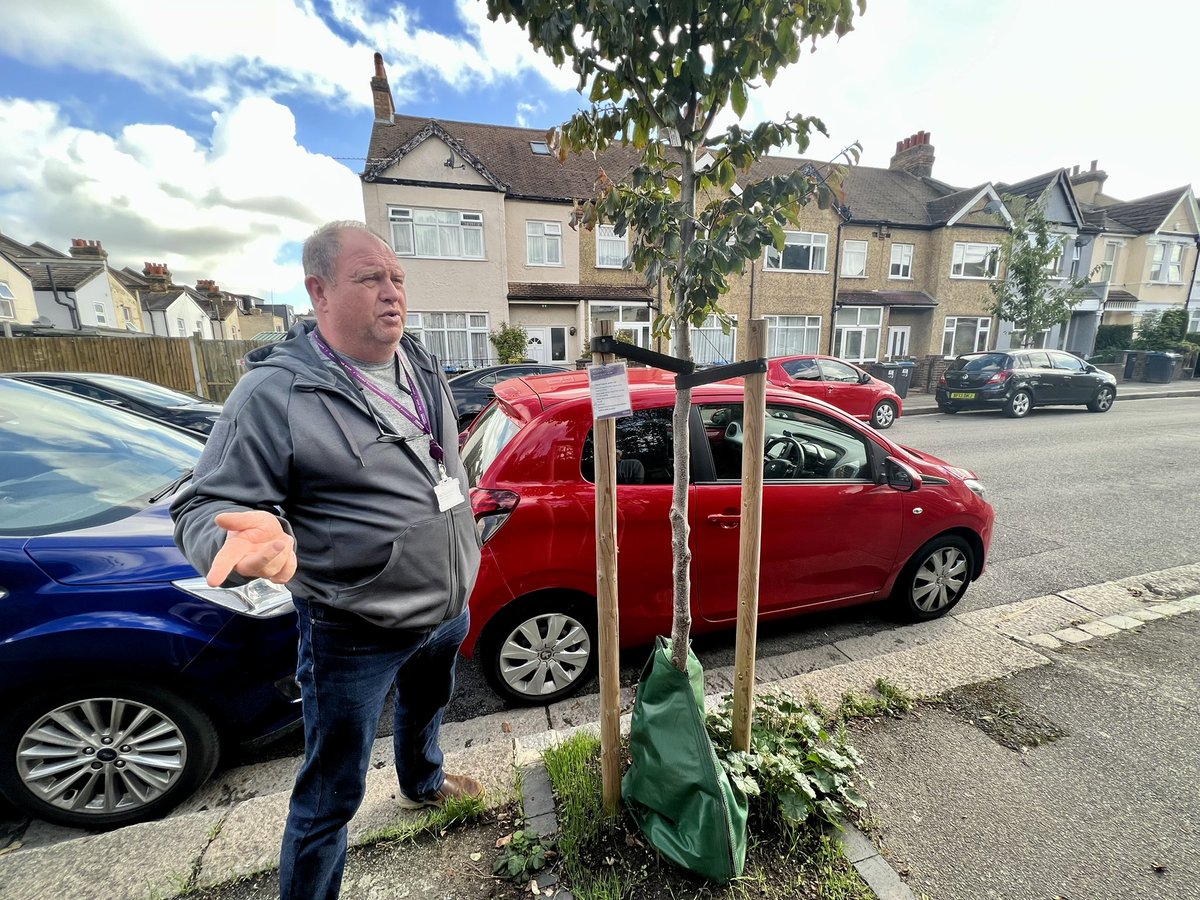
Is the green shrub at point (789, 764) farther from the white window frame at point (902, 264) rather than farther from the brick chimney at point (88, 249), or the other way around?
the brick chimney at point (88, 249)

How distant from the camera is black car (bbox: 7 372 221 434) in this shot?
227 inches

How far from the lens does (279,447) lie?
4.27 ft

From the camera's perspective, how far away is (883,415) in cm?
1202

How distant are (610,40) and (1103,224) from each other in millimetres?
36409

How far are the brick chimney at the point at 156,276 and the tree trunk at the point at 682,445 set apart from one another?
48790 mm

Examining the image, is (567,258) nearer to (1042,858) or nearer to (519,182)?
(519,182)

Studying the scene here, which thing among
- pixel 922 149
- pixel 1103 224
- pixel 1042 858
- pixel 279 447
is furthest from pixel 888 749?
pixel 1103 224

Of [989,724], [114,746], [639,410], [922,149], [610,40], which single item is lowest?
[989,724]

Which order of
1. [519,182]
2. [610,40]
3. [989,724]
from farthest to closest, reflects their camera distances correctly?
[519,182] → [989,724] → [610,40]

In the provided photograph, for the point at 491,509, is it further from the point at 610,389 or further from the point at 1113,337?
the point at 1113,337

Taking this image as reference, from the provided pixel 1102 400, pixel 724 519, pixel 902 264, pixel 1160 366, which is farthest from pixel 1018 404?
pixel 1160 366

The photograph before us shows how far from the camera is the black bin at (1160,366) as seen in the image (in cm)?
2120

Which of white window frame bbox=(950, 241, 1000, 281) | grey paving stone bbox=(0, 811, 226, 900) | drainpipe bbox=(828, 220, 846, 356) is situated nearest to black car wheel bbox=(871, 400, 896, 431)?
drainpipe bbox=(828, 220, 846, 356)

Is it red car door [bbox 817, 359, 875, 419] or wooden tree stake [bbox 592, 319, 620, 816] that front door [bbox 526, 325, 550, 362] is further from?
wooden tree stake [bbox 592, 319, 620, 816]
